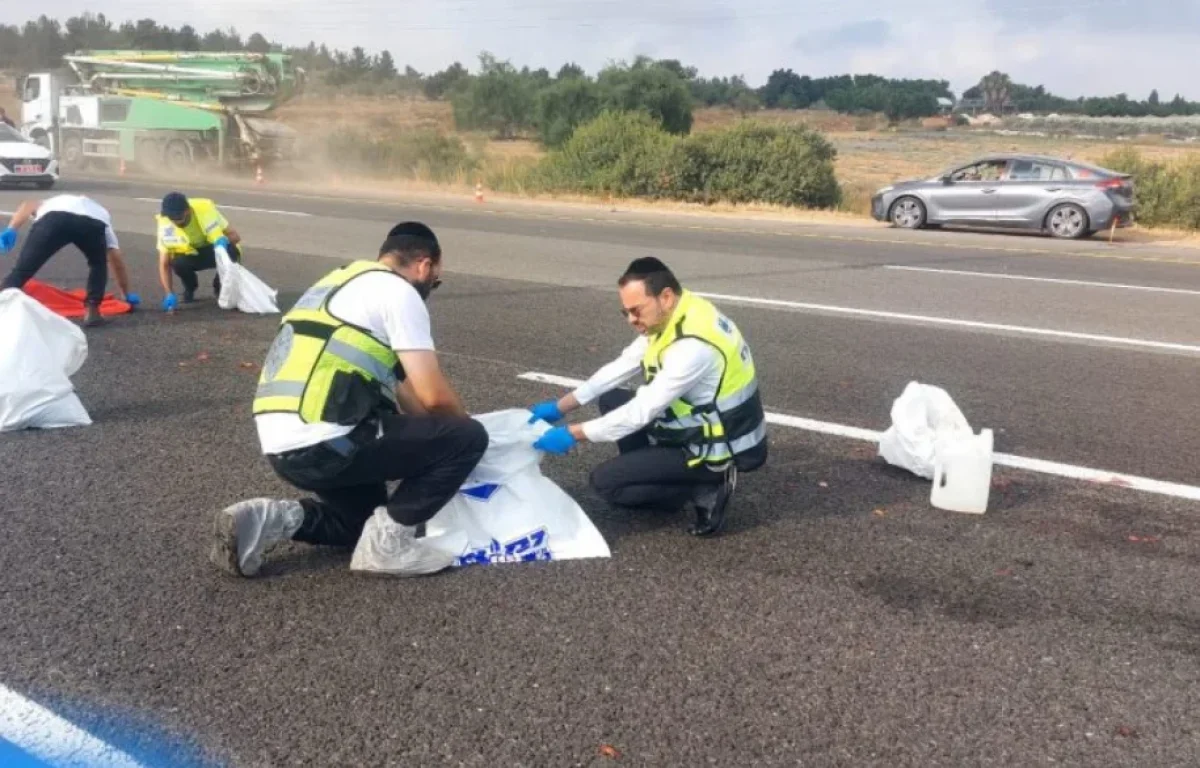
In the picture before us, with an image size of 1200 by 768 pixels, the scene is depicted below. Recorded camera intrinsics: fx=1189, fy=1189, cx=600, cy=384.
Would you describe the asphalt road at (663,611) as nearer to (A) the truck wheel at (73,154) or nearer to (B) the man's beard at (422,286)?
(B) the man's beard at (422,286)

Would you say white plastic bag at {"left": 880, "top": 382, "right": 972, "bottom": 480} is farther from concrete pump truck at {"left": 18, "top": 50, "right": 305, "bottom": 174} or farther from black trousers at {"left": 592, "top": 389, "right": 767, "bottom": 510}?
concrete pump truck at {"left": 18, "top": 50, "right": 305, "bottom": 174}

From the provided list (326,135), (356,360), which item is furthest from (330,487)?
(326,135)

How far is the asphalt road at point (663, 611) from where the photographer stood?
346 cm

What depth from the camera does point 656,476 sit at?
5.10 metres

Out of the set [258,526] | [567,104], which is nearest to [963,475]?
[258,526]

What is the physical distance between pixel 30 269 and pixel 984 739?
8566mm

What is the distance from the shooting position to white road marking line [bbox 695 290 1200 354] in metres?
9.99

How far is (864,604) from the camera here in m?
4.41

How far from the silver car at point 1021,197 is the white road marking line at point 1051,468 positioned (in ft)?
51.0

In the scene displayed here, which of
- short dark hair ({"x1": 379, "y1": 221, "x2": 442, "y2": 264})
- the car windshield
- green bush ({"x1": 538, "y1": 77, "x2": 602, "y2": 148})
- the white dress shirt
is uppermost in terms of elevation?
green bush ({"x1": 538, "y1": 77, "x2": 602, "y2": 148})

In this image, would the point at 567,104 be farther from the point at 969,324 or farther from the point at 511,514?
the point at 511,514

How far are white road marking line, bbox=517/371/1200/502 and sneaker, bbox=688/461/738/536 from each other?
183 centimetres

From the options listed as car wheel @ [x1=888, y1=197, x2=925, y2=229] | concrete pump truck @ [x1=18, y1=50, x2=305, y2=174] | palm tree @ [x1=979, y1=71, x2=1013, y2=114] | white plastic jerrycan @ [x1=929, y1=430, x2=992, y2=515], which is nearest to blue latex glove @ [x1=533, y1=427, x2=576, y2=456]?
white plastic jerrycan @ [x1=929, y1=430, x2=992, y2=515]

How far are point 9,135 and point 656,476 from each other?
2633 cm
